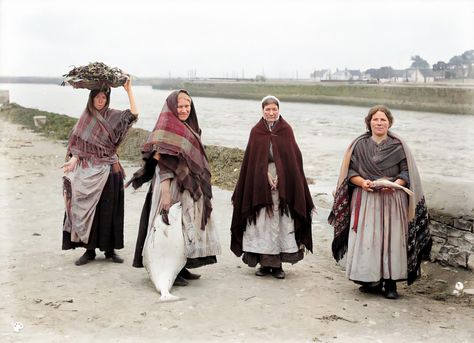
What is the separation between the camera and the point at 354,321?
4523mm

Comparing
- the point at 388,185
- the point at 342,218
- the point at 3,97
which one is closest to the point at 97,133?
the point at 342,218

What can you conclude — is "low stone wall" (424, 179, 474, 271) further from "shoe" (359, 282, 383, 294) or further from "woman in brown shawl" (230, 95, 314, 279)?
"woman in brown shawl" (230, 95, 314, 279)

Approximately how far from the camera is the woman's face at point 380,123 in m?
5.01

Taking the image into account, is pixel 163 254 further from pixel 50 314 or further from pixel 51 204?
pixel 51 204

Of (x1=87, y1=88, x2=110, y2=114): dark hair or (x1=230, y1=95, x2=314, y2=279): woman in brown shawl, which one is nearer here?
(x1=230, y1=95, x2=314, y2=279): woman in brown shawl

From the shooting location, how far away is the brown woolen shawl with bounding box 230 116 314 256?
548 cm

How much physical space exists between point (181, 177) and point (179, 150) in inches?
8.5

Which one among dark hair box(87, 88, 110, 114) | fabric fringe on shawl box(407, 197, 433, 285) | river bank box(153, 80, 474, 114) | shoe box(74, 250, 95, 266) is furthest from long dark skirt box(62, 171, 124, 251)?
river bank box(153, 80, 474, 114)

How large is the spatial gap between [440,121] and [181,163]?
111ft

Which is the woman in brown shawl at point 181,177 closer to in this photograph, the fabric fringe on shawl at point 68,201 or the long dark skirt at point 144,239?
the long dark skirt at point 144,239

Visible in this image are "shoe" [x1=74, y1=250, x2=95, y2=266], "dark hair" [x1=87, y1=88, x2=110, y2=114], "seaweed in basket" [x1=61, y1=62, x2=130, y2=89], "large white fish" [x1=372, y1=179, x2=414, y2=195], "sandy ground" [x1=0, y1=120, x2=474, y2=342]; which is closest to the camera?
A: "sandy ground" [x1=0, y1=120, x2=474, y2=342]

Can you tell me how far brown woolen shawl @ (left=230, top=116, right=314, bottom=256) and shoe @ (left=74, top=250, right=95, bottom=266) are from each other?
4.70 ft

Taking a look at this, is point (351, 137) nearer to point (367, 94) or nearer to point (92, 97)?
point (92, 97)

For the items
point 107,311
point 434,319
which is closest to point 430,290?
point 434,319
